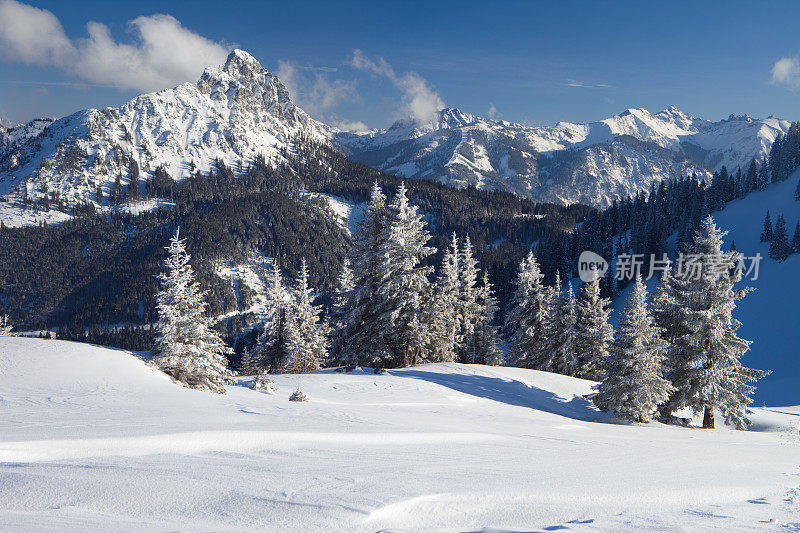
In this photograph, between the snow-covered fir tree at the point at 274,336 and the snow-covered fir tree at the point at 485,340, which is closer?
the snow-covered fir tree at the point at 274,336

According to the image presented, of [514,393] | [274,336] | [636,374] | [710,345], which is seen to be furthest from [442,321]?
[274,336]

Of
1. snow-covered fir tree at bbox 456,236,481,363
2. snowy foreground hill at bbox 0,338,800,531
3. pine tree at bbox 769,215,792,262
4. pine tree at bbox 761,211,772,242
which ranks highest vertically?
pine tree at bbox 761,211,772,242

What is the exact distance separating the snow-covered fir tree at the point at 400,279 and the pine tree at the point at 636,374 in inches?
444

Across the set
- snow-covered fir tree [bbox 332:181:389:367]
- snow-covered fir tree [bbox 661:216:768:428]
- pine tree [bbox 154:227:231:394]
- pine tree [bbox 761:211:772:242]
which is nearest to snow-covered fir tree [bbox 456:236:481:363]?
snow-covered fir tree [bbox 332:181:389:367]

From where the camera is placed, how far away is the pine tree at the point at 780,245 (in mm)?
68312

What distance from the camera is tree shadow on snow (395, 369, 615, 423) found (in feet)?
60.3

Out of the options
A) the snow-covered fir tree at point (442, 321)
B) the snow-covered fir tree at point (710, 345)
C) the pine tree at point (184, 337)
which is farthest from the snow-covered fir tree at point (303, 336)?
the snow-covered fir tree at point (710, 345)

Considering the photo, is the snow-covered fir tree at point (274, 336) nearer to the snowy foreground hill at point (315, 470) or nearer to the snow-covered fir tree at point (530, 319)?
the snow-covered fir tree at point (530, 319)

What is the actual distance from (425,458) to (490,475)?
1.12 metres

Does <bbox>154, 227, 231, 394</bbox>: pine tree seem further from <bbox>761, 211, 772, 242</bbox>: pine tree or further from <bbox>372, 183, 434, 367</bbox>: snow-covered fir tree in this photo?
<bbox>761, 211, 772, 242</bbox>: pine tree

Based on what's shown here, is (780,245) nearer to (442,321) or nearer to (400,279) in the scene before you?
(442,321)

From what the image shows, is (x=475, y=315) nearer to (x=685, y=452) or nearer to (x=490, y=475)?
(x=685, y=452)

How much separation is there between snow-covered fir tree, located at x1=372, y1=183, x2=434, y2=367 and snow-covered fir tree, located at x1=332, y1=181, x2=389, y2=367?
0.34 meters

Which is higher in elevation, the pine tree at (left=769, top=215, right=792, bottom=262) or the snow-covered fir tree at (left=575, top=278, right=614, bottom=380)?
the pine tree at (left=769, top=215, right=792, bottom=262)
